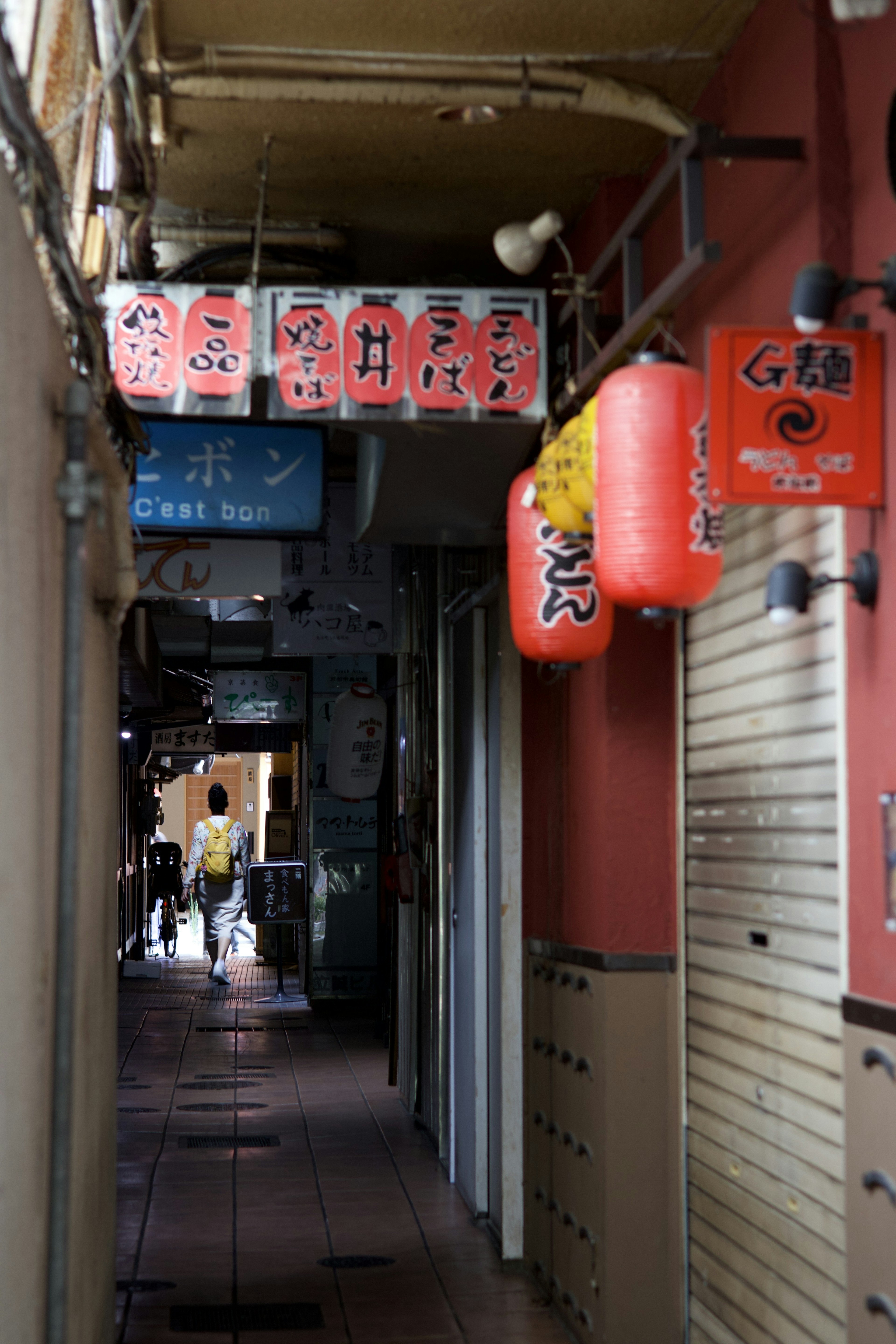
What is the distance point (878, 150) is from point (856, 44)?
34 centimetres

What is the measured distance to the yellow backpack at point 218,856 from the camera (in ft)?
61.6

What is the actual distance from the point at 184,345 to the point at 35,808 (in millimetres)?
2892

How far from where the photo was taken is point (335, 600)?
10.7 meters

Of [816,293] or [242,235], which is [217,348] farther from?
[816,293]

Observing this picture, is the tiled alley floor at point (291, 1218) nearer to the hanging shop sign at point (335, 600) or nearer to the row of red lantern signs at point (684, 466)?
the row of red lantern signs at point (684, 466)

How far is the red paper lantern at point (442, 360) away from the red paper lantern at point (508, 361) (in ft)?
0.17

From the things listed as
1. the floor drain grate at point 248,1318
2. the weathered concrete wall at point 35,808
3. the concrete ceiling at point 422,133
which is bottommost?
the floor drain grate at point 248,1318

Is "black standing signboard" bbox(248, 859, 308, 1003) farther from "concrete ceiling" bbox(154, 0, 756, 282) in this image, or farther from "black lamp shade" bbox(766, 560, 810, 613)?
"black lamp shade" bbox(766, 560, 810, 613)

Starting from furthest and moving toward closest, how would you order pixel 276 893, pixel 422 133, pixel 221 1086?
pixel 276 893
pixel 221 1086
pixel 422 133

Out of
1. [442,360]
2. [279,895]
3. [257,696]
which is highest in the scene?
[442,360]

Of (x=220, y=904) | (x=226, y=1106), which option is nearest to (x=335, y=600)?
(x=226, y=1106)

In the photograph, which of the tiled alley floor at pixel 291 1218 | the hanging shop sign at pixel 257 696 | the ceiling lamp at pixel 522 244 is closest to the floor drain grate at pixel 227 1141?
the tiled alley floor at pixel 291 1218

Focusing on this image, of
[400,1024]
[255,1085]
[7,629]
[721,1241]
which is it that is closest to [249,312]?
[7,629]

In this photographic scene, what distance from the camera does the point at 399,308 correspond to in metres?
5.45
